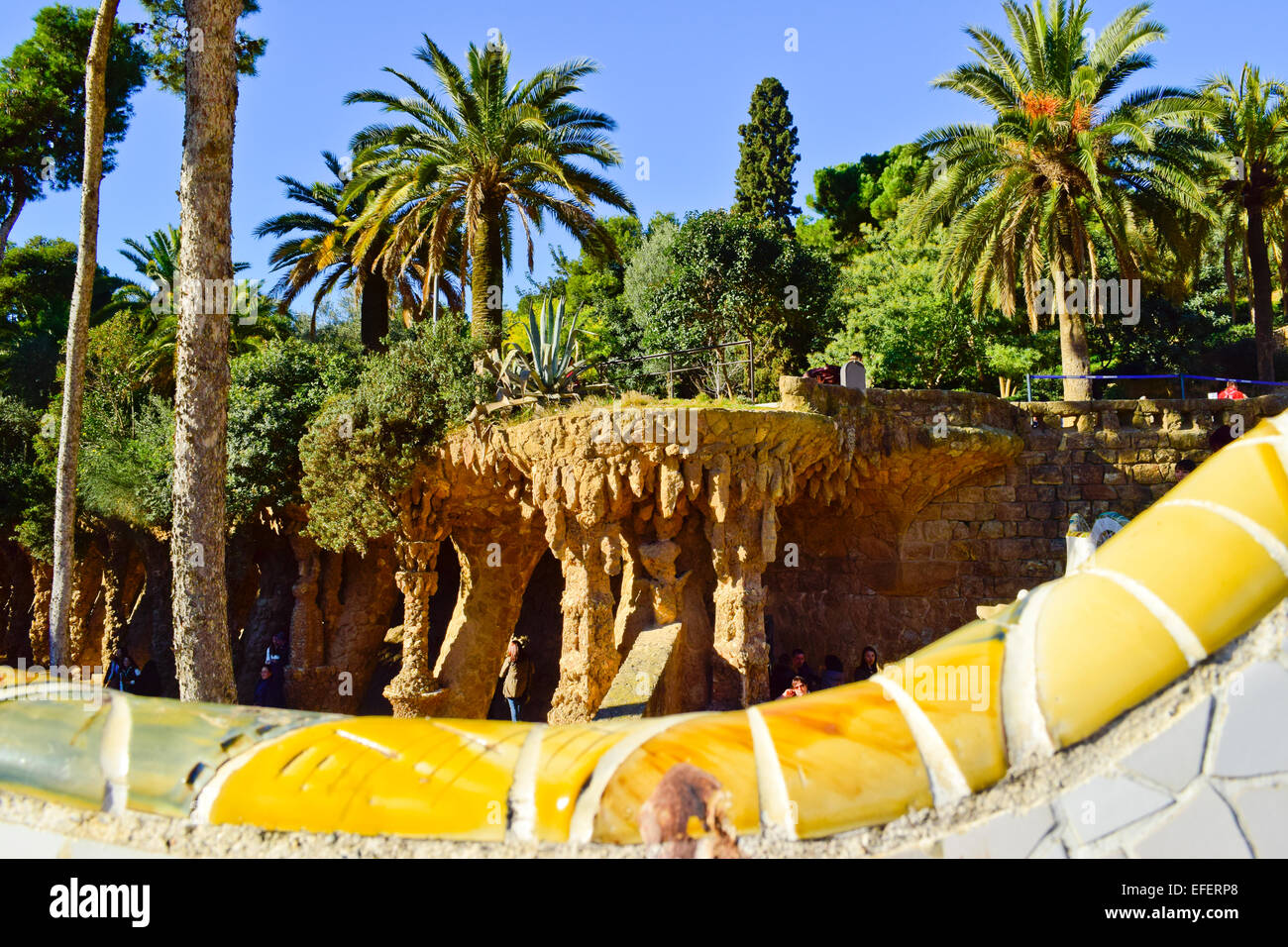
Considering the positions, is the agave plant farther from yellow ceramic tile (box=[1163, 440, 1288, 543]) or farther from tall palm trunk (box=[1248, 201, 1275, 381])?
tall palm trunk (box=[1248, 201, 1275, 381])

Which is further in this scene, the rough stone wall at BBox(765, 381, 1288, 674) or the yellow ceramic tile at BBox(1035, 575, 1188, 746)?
the rough stone wall at BBox(765, 381, 1288, 674)

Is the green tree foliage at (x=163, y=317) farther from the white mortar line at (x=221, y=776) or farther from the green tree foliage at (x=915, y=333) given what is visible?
the white mortar line at (x=221, y=776)

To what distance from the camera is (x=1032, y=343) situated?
19.2 m

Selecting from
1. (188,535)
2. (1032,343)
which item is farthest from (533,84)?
(1032,343)

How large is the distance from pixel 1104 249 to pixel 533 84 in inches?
542

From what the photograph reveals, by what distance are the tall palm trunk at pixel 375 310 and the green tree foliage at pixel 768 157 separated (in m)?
13.0

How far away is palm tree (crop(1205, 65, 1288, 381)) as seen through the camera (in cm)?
1602

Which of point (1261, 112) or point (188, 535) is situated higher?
point (1261, 112)

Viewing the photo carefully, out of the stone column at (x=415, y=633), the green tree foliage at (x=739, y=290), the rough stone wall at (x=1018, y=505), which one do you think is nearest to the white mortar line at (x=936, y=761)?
the rough stone wall at (x=1018, y=505)

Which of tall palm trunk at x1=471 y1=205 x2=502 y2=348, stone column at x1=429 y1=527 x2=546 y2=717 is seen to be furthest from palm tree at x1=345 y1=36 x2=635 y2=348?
stone column at x1=429 y1=527 x2=546 y2=717

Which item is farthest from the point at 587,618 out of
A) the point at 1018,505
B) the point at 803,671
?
the point at 1018,505

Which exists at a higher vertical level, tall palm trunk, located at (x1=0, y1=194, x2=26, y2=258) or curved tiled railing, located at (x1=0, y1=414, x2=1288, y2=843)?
tall palm trunk, located at (x1=0, y1=194, x2=26, y2=258)

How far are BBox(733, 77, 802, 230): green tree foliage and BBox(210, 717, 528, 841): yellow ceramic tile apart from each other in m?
27.8
